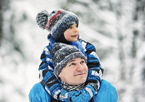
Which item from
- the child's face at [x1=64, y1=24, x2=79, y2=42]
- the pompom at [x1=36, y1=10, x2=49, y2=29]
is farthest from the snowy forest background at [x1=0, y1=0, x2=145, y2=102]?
the child's face at [x1=64, y1=24, x2=79, y2=42]

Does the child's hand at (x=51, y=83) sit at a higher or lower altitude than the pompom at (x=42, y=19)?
lower

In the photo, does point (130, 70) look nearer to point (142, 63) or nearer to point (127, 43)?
point (142, 63)

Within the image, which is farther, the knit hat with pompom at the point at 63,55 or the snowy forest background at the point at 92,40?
the snowy forest background at the point at 92,40

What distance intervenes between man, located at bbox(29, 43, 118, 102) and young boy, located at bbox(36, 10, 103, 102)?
0.09 ft

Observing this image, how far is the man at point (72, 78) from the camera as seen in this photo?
1.17 meters

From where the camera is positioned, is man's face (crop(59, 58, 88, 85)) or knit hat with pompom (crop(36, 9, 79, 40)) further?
knit hat with pompom (crop(36, 9, 79, 40))

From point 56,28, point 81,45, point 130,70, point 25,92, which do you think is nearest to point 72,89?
point 81,45

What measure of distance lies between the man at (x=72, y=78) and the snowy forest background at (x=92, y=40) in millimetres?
2967

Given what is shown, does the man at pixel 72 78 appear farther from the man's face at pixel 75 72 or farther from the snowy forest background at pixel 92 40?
the snowy forest background at pixel 92 40

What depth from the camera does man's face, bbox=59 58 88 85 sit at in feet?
3.92

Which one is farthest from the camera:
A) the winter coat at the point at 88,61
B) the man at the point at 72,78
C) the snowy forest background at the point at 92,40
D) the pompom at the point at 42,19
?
the snowy forest background at the point at 92,40

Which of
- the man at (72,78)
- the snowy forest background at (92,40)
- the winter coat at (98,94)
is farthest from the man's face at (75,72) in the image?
the snowy forest background at (92,40)

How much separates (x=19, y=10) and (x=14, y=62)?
141 centimetres

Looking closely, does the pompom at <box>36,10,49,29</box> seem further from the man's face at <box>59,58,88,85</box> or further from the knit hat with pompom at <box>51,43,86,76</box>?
the man's face at <box>59,58,88,85</box>
